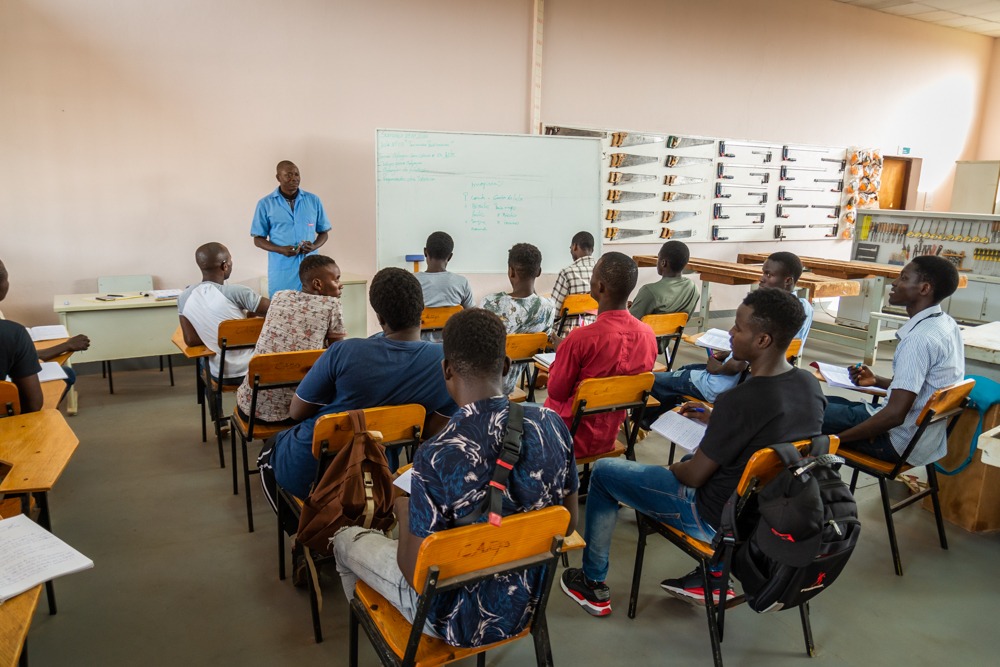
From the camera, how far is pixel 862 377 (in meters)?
2.84

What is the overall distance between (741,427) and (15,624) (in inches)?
68.4

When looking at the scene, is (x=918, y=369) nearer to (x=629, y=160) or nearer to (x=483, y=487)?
(x=483, y=487)

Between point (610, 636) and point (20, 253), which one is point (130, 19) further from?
point (610, 636)

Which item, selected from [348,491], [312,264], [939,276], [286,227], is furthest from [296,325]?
[939,276]

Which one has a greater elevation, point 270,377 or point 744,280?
point 744,280

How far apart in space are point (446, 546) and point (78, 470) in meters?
2.81

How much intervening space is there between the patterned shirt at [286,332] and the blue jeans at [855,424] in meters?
2.10

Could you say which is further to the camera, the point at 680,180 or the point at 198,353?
the point at 680,180

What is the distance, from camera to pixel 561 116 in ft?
20.5

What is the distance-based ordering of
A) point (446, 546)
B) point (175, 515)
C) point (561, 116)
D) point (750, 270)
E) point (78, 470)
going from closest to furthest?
point (446, 546)
point (175, 515)
point (78, 470)
point (750, 270)
point (561, 116)

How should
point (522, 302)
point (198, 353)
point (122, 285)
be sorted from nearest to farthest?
point (198, 353) → point (522, 302) → point (122, 285)

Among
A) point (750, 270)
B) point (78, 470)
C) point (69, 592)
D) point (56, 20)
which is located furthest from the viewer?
point (750, 270)

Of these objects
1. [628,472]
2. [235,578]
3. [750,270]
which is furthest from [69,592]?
[750,270]

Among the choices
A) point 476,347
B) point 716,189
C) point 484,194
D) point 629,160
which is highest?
point 629,160
